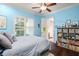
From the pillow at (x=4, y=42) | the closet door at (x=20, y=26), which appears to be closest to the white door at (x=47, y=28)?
the closet door at (x=20, y=26)

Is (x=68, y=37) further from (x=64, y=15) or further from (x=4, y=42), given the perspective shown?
(x=4, y=42)

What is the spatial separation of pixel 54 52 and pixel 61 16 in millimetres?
591

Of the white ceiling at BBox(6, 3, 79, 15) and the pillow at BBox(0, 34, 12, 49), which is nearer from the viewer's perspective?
the pillow at BBox(0, 34, 12, 49)

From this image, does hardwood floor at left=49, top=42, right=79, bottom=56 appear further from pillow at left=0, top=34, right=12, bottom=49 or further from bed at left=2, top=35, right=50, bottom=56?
pillow at left=0, top=34, right=12, bottom=49

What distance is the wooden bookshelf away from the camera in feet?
6.35

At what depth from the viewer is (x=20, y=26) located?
1.99m

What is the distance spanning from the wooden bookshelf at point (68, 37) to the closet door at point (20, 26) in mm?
569

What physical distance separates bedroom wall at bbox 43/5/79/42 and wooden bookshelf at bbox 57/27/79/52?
0.08 m

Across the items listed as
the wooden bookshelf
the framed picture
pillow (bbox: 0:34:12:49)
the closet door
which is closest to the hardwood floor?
the wooden bookshelf

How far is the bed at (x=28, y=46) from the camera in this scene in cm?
191

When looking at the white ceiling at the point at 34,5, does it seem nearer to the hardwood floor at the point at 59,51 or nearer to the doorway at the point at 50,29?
the doorway at the point at 50,29

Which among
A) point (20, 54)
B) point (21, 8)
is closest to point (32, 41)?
point (20, 54)

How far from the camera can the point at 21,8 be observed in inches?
77.7

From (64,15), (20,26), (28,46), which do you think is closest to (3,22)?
(20,26)
